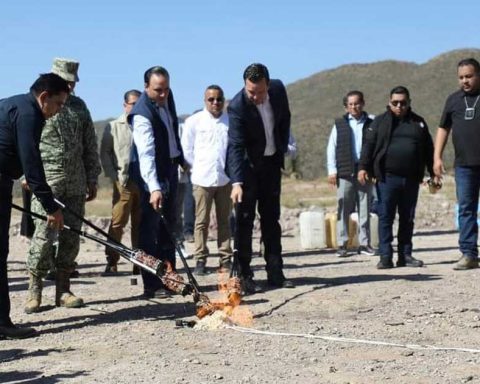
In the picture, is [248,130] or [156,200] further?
[248,130]

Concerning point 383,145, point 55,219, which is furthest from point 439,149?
point 55,219

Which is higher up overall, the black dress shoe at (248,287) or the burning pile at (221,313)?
the black dress shoe at (248,287)

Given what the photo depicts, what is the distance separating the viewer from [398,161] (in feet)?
33.8

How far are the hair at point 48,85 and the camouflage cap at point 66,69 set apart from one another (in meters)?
0.99

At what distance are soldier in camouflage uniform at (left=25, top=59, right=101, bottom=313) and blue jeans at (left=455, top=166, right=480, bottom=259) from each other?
13.2 feet

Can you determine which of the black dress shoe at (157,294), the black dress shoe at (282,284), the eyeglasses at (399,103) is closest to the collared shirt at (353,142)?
the eyeglasses at (399,103)

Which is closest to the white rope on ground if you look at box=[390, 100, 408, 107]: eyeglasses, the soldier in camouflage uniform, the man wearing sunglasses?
the soldier in camouflage uniform

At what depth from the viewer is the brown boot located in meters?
8.23

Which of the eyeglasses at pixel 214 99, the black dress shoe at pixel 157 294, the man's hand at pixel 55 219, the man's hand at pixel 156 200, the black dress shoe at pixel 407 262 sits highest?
the eyeglasses at pixel 214 99

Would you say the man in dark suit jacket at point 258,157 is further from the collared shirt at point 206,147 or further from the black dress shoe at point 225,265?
the collared shirt at point 206,147

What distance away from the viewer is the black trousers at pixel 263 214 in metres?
8.73

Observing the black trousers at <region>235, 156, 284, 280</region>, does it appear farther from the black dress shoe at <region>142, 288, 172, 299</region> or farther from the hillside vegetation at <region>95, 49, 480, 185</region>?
the hillside vegetation at <region>95, 49, 480, 185</region>

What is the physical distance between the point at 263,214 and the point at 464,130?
2467 millimetres

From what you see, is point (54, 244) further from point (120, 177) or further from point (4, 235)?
point (120, 177)
